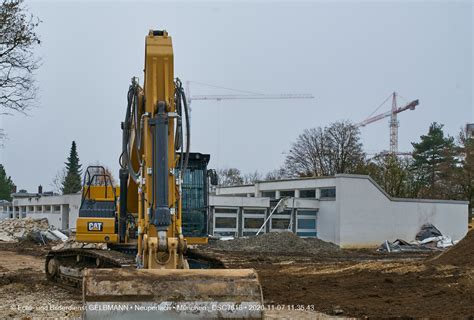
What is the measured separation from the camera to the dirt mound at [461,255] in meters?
17.6

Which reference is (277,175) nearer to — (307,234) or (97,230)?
Answer: (307,234)

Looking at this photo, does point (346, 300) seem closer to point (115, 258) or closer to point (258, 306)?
point (115, 258)

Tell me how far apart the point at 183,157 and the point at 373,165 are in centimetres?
4791

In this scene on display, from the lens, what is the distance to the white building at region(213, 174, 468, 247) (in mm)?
41031

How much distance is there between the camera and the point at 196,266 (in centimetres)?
1357

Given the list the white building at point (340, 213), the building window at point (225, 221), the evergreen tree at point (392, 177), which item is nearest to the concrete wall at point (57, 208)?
the building window at point (225, 221)

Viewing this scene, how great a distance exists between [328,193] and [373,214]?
3192 mm

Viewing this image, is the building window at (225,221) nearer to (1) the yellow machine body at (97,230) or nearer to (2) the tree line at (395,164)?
(2) the tree line at (395,164)

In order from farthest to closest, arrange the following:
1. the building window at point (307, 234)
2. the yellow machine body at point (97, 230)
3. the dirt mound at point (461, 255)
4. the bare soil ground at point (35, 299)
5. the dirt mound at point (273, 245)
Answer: the building window at point (307, 234) < the dirt mound at point (273, 245) < the dirt mound at point (461, 255) < the yellow machine body at point (97, 230) < the bare soil ground at point (35, 299)

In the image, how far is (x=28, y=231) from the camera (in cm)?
4184

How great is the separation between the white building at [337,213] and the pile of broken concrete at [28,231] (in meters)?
9.58

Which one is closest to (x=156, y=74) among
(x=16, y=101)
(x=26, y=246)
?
(x=16, y=101)

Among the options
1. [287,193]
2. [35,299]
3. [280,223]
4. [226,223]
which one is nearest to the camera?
[35,299]

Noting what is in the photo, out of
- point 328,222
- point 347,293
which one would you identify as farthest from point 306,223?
point 347,293
